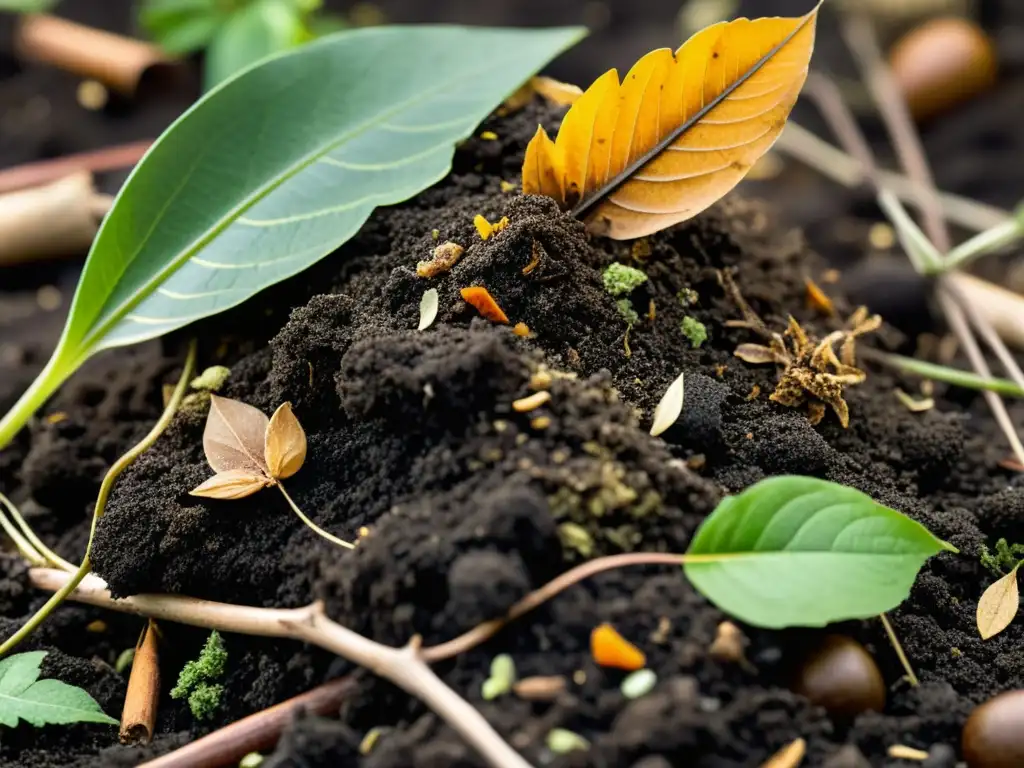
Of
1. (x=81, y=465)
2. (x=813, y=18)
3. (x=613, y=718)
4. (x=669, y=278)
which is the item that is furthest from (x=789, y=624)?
(x=81, y=465)

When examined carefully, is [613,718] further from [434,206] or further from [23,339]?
[23,339]

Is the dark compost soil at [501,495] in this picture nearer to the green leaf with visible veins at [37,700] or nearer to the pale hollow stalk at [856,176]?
the green leaf with visible veins at [37,700]

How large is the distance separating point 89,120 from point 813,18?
1.53 meters

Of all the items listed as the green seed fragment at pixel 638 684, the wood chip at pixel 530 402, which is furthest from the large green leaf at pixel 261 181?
the green seed fragment at pixel 638 684

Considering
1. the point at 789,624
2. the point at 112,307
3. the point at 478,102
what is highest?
the point at 478,102

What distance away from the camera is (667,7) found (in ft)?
7.30

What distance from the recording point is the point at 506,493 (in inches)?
31.6

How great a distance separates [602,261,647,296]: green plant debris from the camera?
3.43ft

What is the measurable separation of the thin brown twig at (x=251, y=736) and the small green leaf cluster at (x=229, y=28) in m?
1.22

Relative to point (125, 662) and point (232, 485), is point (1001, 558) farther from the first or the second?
point (125, 662)

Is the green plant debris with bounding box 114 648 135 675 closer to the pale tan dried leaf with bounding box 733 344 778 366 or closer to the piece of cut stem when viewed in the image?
the piece of cut stem

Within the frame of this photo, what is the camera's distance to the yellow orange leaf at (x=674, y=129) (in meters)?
1.01

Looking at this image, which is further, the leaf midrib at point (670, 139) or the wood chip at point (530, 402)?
the leaf midrib at point (670, 139)

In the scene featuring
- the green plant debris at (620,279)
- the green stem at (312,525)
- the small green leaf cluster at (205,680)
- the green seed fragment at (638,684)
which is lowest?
the small green leaf cluster at (205,680)
